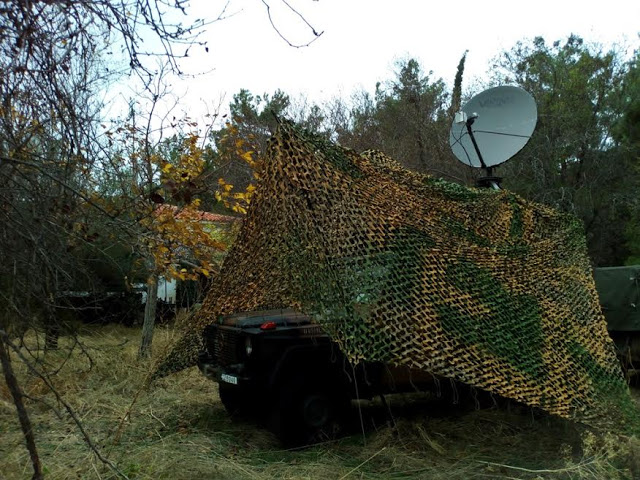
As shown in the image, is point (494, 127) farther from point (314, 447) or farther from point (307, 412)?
point (314, 447)

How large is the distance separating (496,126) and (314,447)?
532cm

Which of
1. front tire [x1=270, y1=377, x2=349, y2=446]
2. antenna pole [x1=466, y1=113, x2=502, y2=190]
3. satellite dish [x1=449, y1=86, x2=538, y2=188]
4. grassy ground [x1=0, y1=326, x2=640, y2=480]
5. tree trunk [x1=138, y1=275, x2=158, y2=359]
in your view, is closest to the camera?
grassy ground [x1=0, y1=326, x2=640, y2=480]

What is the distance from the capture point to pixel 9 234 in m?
3.35

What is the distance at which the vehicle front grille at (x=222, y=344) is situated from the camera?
6148mm

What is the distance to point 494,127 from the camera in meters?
8.47

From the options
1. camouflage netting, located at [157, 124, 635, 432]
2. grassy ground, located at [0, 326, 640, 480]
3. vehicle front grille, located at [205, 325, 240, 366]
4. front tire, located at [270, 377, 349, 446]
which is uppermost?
camouflage netting, located at [157, 124, 635, 432]

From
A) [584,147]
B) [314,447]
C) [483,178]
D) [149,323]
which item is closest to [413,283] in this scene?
[314,447]

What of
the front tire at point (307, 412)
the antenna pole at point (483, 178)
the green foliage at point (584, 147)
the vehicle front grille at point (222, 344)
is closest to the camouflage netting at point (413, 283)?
the vehicle front grille at point (222, 344)

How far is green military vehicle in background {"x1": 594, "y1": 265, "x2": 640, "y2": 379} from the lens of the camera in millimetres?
8078

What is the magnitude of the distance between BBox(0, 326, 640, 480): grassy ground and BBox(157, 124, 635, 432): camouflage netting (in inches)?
24.4

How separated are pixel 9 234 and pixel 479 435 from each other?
4.81m

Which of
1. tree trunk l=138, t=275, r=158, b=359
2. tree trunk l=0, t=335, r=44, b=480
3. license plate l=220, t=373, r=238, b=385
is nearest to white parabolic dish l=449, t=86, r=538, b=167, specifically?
license plate l=220, t=373, r=238, b=385

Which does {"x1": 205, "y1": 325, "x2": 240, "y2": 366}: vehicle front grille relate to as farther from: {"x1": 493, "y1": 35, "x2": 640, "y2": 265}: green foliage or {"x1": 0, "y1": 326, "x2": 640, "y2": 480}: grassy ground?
{"x1": 493, "y1": 35, "x2": 640, "y2": 265}: green foliage

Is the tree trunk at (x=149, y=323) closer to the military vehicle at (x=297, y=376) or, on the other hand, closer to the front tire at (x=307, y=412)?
the military vehicle at (x=297, y=376)
